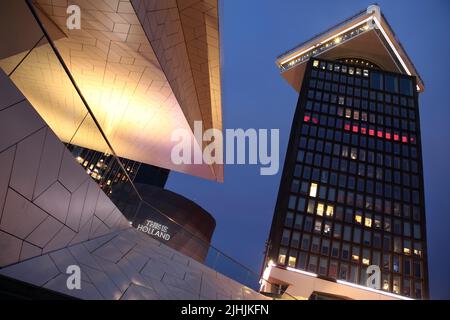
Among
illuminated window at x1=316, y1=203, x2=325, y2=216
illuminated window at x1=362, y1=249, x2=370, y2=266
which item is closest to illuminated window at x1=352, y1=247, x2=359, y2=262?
illuminated window at x1=362, y1=249, x2=370, y2=266

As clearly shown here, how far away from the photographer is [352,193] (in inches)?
1837

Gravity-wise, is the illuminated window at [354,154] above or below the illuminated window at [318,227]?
above

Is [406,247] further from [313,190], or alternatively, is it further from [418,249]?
[313,190]

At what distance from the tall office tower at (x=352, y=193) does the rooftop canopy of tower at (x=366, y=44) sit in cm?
996

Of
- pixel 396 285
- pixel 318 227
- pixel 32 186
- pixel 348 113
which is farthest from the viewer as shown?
pixel 348 113

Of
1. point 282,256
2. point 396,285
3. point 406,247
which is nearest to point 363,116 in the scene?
point 406,247

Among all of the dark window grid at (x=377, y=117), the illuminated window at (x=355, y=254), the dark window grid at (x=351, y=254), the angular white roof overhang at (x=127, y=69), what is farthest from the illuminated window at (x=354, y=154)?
the angular white roof overhang at (x=127, y=69)

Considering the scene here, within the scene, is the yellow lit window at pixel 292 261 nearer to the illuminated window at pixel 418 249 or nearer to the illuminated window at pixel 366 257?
the illuminated window at pixel 366 257

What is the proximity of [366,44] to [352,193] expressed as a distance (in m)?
38.6

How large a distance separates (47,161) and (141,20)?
5587 mm

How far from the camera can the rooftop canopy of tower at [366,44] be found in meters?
67.2

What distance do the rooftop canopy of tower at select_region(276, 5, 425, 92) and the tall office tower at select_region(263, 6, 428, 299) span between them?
9959 millimetres

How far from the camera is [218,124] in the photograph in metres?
18.3

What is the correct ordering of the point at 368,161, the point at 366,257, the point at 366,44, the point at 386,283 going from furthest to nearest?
the point at 366,44 → the point at 368,161 → the point at 366,257 → the point at 386,283
